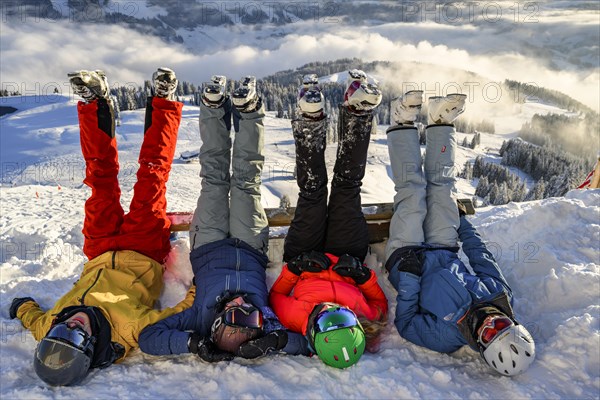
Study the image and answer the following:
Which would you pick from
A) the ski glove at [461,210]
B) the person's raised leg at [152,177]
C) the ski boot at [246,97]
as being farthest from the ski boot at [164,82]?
the ski glove at [461,210]

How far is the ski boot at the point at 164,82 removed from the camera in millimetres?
4133

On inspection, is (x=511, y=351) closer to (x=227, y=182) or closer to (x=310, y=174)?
(x=310, y=174)

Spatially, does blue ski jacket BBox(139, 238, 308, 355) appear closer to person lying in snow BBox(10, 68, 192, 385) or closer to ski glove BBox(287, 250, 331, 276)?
person lying in snow BBox(10, 68, 192, 385)

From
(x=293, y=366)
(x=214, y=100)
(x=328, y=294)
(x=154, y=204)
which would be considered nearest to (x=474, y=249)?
(x=328, y=294)

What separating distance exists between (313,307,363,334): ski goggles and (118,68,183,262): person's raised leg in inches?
86.2

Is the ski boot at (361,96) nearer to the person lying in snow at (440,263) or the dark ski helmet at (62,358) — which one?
the person lying in snow at (440,263)

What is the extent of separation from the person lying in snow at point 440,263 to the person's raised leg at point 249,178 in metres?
1.42

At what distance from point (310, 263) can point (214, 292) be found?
3.07 feet

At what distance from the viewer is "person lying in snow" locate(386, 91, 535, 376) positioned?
118 inches

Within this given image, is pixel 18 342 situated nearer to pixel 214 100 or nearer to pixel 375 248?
pixel 214 100

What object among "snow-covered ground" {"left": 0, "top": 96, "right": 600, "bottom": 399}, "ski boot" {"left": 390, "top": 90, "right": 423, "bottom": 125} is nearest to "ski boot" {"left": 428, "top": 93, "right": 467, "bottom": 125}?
"ski boot" {"left": 390, "top": 90, "right": 423, "bottom": 125}

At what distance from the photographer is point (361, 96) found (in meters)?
3.51

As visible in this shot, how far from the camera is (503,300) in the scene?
328 cm

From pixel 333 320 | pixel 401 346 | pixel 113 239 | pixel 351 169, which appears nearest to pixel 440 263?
pixel 401 346
